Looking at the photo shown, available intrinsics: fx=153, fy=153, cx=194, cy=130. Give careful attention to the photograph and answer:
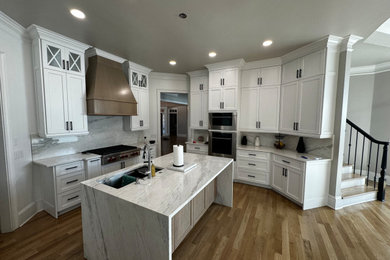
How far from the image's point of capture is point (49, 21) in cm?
205

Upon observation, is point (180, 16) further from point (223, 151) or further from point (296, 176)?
point (296, 176)

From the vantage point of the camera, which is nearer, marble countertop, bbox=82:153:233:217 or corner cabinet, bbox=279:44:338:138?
marble countertop, bbox=82:153:233:217

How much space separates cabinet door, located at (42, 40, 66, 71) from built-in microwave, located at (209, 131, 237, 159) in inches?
123

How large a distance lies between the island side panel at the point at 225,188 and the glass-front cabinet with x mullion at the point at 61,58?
3.11m

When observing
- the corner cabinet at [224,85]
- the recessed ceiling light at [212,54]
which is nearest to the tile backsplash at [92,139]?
the corner cabinet at [224,85]

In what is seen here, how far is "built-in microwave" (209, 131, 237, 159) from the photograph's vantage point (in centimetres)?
356

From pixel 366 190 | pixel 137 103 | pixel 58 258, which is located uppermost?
pixel 137 103

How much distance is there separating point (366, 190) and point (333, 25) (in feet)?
10.1

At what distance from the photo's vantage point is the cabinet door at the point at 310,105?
257 cm

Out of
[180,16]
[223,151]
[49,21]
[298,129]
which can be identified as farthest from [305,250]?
[49,21]

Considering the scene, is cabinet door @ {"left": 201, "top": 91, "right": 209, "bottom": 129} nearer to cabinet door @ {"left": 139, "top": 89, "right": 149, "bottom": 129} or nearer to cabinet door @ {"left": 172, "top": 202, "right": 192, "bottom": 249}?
cabinet door @ {"left": 139, "top": 89, "right": 149, "bottom": 129}

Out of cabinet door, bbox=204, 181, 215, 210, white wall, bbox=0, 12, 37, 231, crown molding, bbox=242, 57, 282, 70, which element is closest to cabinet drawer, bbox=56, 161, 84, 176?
white wall, bbox=0, 12, 37, 231

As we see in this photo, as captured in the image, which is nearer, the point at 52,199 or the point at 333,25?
the point at 333,25

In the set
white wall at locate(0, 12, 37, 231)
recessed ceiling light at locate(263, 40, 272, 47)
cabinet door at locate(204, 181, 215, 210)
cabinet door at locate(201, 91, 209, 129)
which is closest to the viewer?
white wall at locate(0, 12, 37, 231)
